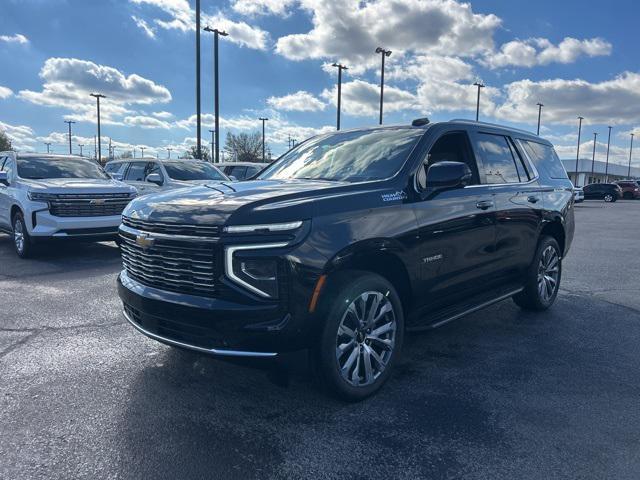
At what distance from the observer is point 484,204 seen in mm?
4594

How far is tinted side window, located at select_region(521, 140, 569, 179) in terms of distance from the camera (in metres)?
5.79

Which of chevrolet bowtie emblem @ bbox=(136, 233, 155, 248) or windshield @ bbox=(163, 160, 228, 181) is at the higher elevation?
windshield @ bbox=(163, 160, 228, 181)

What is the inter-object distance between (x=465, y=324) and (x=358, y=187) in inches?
98.3

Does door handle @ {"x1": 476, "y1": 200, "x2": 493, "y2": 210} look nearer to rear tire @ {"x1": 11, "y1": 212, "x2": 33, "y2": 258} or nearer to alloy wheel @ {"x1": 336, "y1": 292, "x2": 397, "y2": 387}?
alloy wheel @ {"x1": 336, "y1": 292, "x2": 397, "y2": 387}

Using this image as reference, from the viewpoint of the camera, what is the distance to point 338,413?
Result: 3342 millimetres

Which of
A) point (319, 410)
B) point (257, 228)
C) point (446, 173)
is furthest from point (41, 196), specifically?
point (446, 173)

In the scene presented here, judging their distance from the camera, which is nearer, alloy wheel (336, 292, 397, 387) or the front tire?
the front tire

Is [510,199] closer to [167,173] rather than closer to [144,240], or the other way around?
[144,240]

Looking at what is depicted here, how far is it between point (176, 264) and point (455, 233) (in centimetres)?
222

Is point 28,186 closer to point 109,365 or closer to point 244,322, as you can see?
point 109,365

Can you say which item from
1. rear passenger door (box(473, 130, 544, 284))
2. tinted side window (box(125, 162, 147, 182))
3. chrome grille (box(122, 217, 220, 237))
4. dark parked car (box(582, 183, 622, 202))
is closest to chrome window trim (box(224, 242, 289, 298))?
chrome grille (box(122, 217, 220, 237))

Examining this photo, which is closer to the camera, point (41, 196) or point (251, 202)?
point (251, 202)

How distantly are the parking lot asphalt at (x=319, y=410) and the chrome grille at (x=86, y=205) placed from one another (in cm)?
367

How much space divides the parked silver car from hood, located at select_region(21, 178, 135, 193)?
2.52 m
